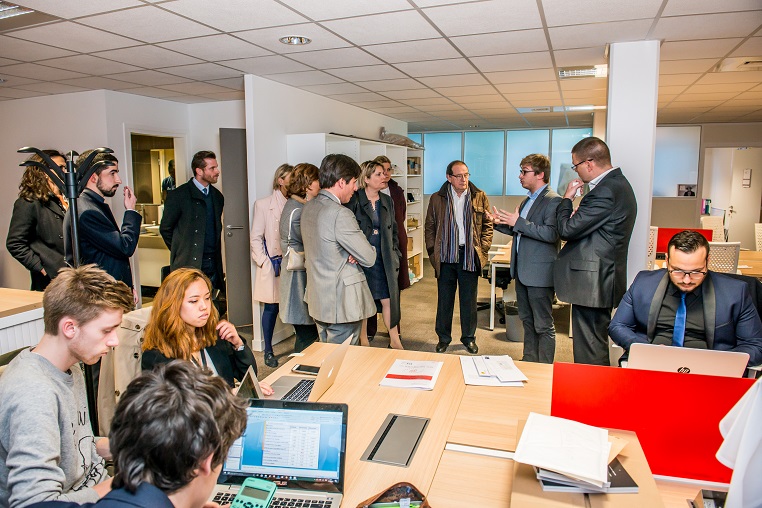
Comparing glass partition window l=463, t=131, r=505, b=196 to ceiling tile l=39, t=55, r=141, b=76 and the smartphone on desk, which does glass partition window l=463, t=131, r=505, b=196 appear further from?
the smartphone on desk

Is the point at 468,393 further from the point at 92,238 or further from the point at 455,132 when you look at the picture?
the point at 455,132

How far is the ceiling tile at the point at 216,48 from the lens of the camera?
3.38 m

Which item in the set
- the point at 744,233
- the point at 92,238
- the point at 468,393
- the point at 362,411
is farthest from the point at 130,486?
the point at 744,233

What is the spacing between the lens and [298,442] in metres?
1.42

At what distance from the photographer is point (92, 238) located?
9.91ft

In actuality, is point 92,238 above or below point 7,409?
above

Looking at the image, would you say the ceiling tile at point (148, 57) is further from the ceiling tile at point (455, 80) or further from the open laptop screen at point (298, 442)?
the open laptop screen at point (298, 442)

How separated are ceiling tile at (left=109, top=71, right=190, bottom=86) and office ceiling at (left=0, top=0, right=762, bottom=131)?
2cm

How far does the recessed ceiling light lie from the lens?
3359 millimetres

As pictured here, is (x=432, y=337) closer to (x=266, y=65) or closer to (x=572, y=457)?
(x=266, y=65)

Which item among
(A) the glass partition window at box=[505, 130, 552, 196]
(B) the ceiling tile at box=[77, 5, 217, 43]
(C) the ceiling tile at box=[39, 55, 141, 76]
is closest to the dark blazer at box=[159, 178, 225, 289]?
(C) the ceiling tile at box=[39, 55, 141, 76]

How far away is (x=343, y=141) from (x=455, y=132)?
5.23m

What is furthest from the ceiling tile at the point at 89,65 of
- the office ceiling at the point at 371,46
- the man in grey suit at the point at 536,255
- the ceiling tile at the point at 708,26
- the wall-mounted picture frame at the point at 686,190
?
the wall-mounted picture frame at the point at 686,190

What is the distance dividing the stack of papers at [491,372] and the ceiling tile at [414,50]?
219 centimetres
